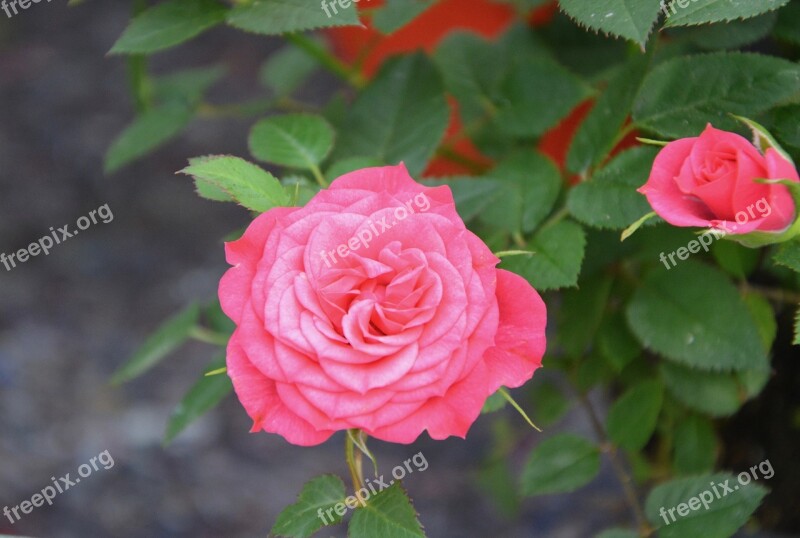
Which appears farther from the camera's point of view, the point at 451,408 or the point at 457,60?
the point at 457,60

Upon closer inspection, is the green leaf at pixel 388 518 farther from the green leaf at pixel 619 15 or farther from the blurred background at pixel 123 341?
the blurred background at pixel 123 341

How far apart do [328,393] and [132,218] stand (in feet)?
3.60

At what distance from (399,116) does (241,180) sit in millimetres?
239

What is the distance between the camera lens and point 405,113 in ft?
2.09

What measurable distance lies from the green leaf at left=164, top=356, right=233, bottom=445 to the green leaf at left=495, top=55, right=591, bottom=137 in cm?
30

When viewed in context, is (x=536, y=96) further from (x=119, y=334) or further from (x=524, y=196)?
(x=119, y=334)

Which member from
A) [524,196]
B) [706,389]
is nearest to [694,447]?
[706,389]

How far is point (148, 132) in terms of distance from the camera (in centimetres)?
71

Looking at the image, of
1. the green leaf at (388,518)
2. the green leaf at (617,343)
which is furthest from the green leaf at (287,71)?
the green leaf at (388,518)

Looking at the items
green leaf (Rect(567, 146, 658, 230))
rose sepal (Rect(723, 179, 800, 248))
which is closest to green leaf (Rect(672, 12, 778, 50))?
green leaf (Rect(567, 146, 658, 230))

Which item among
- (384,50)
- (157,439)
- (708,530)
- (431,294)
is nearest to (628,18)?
(431,294)

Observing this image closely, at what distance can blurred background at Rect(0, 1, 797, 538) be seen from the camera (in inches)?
40.8

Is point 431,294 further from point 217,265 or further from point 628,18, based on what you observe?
point 217,265

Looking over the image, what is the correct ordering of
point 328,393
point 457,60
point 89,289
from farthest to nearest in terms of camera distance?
point 89,289 → point 457,60 → point 328,393
